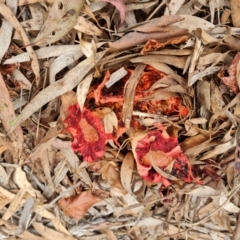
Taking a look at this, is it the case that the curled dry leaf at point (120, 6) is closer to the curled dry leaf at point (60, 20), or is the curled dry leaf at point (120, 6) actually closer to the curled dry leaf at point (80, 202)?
the curled dry leaf at point (60, 20)

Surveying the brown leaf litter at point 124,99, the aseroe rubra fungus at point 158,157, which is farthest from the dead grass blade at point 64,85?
the aseroe rubra fungus at point 158,157

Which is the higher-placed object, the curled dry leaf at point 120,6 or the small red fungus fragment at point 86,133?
the curled dry leaf at point 120,6

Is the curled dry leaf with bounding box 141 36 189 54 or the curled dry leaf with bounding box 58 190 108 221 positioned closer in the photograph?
the curled dry leaf with bounding box 141 36 189 54

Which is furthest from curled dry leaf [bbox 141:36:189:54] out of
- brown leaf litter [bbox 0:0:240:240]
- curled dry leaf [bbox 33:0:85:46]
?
curled dry leaf [bbox 33:0:85:46]

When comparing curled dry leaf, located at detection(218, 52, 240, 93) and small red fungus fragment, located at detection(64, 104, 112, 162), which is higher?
curled dry leaf, located at detection(218, 52, 240, 93)

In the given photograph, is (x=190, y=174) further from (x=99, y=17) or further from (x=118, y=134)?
(x=99, y=17)

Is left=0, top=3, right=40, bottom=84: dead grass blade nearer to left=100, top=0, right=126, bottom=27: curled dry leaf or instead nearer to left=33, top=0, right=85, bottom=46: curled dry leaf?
left=33, top=0, right=85, bottom=46: curled dry leaf

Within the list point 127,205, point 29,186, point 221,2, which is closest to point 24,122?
point 29,186
